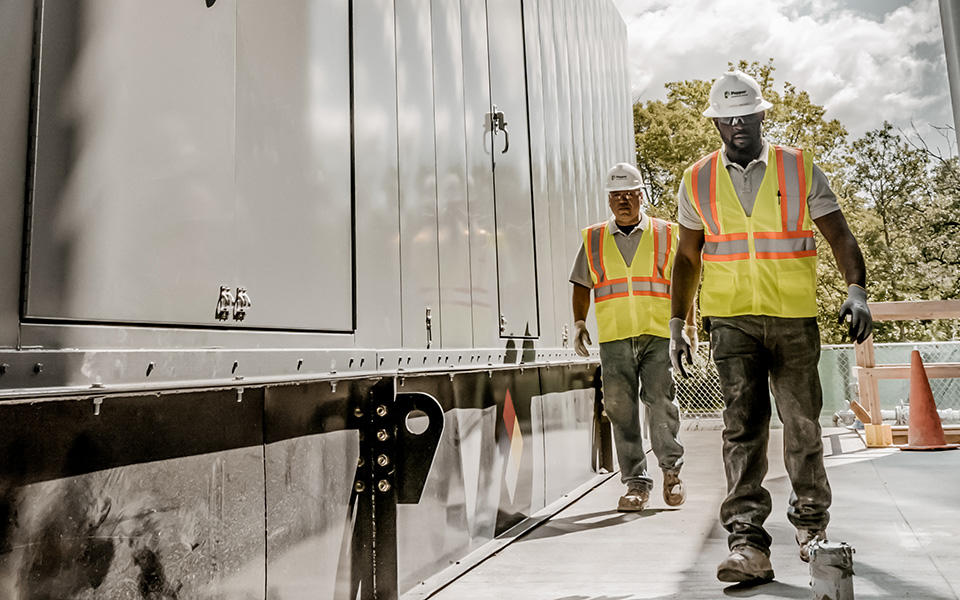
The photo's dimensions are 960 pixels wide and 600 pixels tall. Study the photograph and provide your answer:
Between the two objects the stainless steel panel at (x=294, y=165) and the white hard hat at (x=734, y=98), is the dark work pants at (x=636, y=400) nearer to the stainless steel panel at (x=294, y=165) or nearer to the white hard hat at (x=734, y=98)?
the white hard hat at (x=734, y=98)

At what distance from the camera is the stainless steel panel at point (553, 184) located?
21.1 feet

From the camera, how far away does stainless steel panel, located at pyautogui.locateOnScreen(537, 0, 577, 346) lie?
6.44 m

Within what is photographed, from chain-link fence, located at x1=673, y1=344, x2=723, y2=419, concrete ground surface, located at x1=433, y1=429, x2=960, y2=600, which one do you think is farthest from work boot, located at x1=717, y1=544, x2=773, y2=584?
chain-link fence, located at x1=673, y1=344, x2=723, y2=419

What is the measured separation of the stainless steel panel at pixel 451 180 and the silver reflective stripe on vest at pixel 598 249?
188cm

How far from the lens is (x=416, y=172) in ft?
12.7

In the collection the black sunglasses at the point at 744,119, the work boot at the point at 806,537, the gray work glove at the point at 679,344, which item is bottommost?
the work boot at the point at 806,537

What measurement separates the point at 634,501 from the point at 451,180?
8.62 feet

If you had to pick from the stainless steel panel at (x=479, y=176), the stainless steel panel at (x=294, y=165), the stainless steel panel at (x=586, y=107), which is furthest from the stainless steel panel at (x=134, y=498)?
the stainless steel panel at (x=586, y=107)

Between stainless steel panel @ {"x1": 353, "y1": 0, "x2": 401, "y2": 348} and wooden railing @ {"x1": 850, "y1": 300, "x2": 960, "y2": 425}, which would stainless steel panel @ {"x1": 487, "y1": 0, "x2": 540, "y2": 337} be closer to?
stainless steel panel @ {"x1": 353, "y1": 0, "x2": 401, "y2": 348}

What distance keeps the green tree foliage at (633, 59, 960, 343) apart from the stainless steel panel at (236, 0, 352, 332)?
24.5 meters

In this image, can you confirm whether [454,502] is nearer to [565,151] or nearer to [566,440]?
[566,440]

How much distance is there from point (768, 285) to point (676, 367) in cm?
72

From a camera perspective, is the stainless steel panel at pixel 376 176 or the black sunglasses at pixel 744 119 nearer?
the stainless steel panel at pixel 376 176

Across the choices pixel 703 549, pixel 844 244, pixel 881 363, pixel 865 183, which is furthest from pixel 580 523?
pixel 865 183
